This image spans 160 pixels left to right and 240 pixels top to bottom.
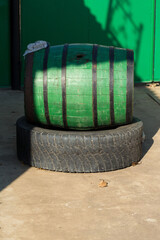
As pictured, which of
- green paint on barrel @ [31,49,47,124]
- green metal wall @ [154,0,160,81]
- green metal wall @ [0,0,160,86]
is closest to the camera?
green paint on barrel @ [31,49,47,124]

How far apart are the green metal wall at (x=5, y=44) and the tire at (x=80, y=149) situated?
181 inches

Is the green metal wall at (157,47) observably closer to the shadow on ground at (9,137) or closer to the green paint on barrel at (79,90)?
the shadow on ground at (9,137)

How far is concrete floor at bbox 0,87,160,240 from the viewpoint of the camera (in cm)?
377

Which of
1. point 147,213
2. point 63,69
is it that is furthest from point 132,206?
point 63,69

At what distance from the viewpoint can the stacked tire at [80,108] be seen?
16.6 ft

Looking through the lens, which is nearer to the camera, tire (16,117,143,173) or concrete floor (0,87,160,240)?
concrete floor (0,87,160,240)

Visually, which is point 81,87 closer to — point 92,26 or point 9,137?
point 9,137

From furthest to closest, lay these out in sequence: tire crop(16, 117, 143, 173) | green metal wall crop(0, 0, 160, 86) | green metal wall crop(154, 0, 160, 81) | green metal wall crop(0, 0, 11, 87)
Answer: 1. green metal wall crop(154, 0, 160, 81)
2. green metal wall crop(0, 0, 160, 86)
3. green metal wall crop(0, 0, 11, 87)
4. tire crop(16, 117, 143, 173)

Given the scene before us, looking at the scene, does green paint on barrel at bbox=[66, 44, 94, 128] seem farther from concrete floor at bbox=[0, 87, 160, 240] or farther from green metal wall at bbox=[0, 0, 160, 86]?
green metal wall at bbox=[0, 0, 160, 86]

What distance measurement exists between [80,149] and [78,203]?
0.86m

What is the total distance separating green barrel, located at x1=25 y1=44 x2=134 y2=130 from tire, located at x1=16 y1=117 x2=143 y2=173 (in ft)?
0.50

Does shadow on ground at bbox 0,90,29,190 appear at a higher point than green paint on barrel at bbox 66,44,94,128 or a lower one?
lower

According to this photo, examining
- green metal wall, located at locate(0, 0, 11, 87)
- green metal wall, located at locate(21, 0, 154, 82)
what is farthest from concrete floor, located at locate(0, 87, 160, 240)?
green metal wall, located at locate(21, 0, 154, 82)

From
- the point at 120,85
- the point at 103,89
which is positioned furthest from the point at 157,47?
the point at 103,89
